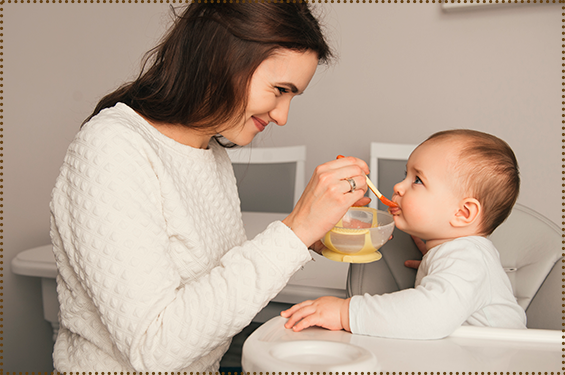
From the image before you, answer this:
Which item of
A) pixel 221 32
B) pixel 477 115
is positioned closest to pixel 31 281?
pixel 221 32

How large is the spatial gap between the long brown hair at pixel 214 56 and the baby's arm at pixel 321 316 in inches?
17.5

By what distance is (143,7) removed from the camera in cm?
266

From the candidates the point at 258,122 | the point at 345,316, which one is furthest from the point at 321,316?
the point at 258,122

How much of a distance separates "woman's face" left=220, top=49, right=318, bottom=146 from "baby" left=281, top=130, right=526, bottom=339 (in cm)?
35

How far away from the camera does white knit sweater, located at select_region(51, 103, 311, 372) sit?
736mm

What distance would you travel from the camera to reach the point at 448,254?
0.89 m

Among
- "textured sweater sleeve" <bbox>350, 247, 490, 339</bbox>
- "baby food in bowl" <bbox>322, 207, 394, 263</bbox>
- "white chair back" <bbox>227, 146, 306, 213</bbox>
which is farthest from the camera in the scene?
"white chair back" <bbox>227, 146, 306, 213</bbox>

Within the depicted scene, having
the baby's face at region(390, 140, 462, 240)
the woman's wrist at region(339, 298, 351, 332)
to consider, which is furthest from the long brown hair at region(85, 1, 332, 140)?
the woman's wrist at region(339, 298, 351, 332)

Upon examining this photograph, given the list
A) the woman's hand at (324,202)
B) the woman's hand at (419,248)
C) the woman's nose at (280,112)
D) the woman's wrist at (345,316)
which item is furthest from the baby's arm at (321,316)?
the woman's nose at (280,112)

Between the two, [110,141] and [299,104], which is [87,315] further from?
[299,104]

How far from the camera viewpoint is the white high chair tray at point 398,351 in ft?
1.96

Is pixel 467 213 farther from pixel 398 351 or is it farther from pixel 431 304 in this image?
pixel 398 351

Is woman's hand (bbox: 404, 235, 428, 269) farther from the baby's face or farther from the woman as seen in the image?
the woman

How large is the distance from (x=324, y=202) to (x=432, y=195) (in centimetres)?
34
